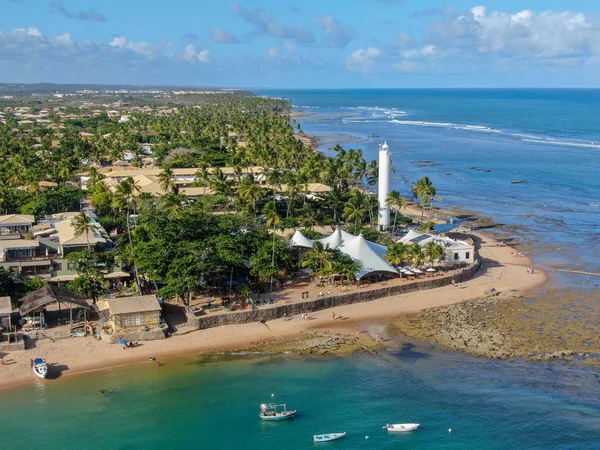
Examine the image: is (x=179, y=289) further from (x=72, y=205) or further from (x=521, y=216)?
(x=521, y=216)

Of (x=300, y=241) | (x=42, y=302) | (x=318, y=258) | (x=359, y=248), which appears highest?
(x=300, y=241)

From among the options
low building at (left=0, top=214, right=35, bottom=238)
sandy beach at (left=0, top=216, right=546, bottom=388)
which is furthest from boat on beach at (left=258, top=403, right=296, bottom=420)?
low building at (left=0, top=214, right=35, bottom=238)

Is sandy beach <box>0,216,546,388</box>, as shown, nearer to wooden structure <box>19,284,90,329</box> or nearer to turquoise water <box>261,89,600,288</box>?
wooden structure <box>19,284,90,329</box>

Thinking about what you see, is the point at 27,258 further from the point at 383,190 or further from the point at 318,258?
the point at 383,190

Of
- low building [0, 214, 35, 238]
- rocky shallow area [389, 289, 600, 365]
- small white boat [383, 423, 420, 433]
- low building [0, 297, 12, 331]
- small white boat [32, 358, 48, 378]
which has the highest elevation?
low building [0, 214, 35, 238]

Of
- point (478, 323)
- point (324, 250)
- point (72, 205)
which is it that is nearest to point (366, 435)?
point (478, 323)

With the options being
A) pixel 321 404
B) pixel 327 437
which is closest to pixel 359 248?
pixel 321 404
